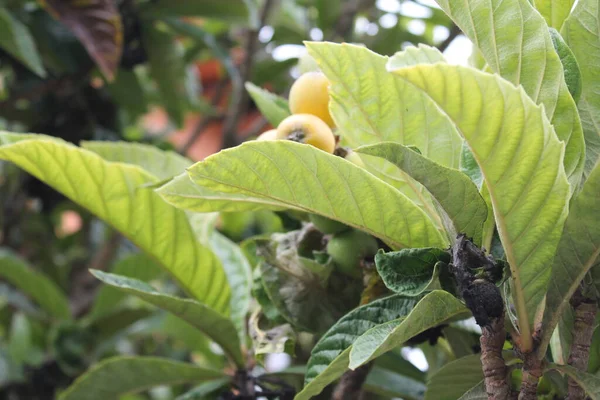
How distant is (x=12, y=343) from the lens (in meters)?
1.61

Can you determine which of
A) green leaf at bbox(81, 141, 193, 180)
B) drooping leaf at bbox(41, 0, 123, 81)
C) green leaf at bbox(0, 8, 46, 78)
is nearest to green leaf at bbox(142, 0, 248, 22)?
drooping leaf at bbox(41, 0, 123, 81)

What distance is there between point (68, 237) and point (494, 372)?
6.03ft

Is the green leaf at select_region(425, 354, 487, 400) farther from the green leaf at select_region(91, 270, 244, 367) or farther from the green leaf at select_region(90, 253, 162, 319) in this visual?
the green leaf at select_region(90, 253, 162, 319)

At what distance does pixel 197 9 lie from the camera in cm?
173

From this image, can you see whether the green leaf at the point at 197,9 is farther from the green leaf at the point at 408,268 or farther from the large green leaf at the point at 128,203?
the green leaf at the point at 408,268

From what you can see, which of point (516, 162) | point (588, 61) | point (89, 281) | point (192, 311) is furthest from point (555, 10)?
point (89, 281)

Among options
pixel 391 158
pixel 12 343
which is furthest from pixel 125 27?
pixel 391 158

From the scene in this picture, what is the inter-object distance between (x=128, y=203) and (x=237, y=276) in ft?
0.63

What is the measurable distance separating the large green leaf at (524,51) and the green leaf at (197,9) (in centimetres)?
119

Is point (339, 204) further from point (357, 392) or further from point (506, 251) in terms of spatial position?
point (357, 392)

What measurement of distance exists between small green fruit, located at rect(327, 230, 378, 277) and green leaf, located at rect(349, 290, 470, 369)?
13 cm

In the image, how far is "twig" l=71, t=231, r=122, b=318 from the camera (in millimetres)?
1852

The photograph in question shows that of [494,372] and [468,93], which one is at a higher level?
[468,93]

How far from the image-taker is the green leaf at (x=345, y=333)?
618mm
